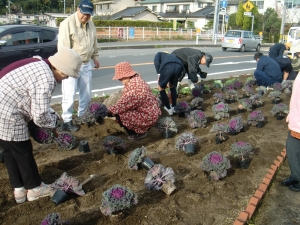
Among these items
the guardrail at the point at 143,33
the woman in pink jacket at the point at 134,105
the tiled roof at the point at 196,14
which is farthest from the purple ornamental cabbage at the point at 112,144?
the tiled roof at the point at 196,14

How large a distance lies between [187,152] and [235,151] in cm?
65

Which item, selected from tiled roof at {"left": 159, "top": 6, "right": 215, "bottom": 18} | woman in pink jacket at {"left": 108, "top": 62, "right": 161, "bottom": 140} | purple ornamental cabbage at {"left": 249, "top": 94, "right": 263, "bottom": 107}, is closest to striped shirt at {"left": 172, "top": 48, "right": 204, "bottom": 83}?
woman in pink jacket at {"left": 108, "top": 62, "right": 161, "bottom": 140}

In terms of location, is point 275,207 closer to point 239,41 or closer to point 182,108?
point 182,108

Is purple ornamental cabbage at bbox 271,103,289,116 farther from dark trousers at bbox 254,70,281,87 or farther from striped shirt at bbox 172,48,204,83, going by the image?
dark trousers at bbox 254,70,281,87

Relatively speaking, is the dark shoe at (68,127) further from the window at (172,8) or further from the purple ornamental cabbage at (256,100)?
the window at (172,8)

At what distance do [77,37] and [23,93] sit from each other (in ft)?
7.07

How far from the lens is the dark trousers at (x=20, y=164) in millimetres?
2787

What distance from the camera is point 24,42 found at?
840 cm

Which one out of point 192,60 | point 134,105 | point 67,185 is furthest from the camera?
point 192,60

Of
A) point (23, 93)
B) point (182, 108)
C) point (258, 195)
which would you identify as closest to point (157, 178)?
point (258, 195)

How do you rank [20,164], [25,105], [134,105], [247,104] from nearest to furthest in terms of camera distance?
[25,105]
[20,164]
[134,105]
[247,104]

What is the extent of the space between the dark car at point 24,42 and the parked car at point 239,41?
15.6 metres

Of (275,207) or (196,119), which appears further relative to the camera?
(196,119)

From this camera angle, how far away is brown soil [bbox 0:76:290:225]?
109 inches
